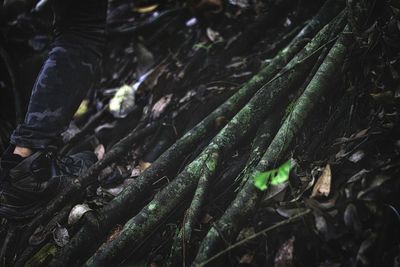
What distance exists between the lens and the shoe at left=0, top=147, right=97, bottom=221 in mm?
2345

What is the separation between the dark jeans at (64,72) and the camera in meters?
2.43

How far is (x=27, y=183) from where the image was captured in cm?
238

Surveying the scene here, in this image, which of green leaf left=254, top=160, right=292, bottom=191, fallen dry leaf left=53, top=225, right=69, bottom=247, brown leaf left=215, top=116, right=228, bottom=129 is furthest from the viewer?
brown leaf left=215, top=116, right=228, bottom=129

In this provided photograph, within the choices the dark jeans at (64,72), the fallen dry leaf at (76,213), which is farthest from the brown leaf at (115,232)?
the dark jeans at (64,72)

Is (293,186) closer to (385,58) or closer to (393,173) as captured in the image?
(393,173)

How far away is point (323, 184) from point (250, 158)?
0.46 meters

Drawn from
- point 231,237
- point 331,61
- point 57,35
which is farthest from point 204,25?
point 231,237

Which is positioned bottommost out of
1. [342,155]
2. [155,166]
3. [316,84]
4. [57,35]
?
[155,166]

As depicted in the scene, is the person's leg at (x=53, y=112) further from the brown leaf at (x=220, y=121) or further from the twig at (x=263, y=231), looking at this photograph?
the twig at (x=263, y=231)

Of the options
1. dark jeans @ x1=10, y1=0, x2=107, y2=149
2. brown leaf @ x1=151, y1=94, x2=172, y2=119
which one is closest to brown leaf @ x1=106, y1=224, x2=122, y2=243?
dark jeans @ x1=10, y1=0, x2=107, y2=149

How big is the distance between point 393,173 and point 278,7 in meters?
2.28

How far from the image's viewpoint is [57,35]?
8.76 feet

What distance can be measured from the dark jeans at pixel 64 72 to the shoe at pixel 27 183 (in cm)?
10

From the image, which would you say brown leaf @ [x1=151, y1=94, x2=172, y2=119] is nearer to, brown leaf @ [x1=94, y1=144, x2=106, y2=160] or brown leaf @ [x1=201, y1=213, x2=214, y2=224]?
brown leaf @ [x1=94, y1=144, x2=106, y2=160]
